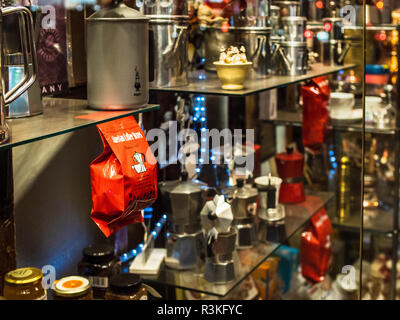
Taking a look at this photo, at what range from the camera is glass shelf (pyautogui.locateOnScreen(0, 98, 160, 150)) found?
98 cm

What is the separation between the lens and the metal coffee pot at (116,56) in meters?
1.14

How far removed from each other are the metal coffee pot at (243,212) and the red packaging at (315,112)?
422mm

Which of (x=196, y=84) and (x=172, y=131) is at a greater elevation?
(x=196, y=84)

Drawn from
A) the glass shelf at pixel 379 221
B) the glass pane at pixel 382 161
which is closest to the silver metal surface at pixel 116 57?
the glass pane at pixel 382 161

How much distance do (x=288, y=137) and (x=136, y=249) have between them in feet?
2.60

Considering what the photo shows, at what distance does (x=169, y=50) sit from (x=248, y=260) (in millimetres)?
654

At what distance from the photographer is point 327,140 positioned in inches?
85.7

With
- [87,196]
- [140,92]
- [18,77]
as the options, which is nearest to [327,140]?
[87,196]

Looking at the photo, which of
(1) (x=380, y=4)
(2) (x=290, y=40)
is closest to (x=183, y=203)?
(2) (x=290, y=40)

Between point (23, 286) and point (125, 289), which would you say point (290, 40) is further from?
point (23, 286)

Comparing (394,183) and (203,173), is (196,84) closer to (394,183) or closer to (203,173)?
(203,173)

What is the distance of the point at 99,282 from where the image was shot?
1446 millimetres

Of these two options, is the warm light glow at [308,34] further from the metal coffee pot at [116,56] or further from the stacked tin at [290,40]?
the metal coffee pot at [116,56]
